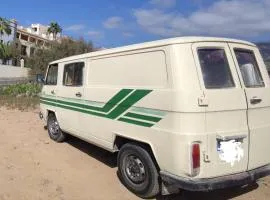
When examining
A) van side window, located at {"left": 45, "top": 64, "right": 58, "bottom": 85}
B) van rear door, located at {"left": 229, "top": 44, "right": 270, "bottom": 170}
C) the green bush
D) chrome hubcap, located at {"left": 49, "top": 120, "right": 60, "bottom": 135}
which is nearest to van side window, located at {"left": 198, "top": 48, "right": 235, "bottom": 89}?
van rear door, located at {"left": 229, "top": 44, "right": 270, "bottom": 170}

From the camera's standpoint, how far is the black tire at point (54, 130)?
8789 millimetres

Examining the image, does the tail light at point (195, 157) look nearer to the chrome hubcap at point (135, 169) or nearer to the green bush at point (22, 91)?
the chrome hubcap at point (135, 169)

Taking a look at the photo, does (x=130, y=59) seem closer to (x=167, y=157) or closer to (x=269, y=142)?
(x=167, y=157)

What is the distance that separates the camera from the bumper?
4.57 meters

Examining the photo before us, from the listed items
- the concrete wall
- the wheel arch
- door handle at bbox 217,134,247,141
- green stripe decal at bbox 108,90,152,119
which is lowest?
the wheel arch

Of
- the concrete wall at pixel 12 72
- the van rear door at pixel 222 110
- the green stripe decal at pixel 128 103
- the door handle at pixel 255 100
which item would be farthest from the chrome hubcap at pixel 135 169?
the concrete wall at pixel 12 72

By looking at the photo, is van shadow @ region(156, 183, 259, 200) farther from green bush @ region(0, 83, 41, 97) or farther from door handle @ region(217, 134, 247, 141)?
green bush @ region(0, 83, 41, 97)

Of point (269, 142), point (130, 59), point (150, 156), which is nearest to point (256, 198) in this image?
point (269, 142)

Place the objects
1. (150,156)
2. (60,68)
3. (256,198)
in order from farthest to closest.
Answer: (60,68)
(256,198)
(150,156)

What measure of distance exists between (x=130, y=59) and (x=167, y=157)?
1640 mm

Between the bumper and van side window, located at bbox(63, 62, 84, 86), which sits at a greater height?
van side window, located at bbox(63, 62, 84, 86)

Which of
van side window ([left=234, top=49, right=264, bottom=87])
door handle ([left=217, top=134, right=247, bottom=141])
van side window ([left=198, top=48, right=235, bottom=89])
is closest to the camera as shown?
door handle ([left=217, top=134, right=247, bottom=141])

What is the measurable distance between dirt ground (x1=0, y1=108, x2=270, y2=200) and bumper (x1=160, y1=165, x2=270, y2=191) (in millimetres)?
774

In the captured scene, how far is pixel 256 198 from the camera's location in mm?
5625
